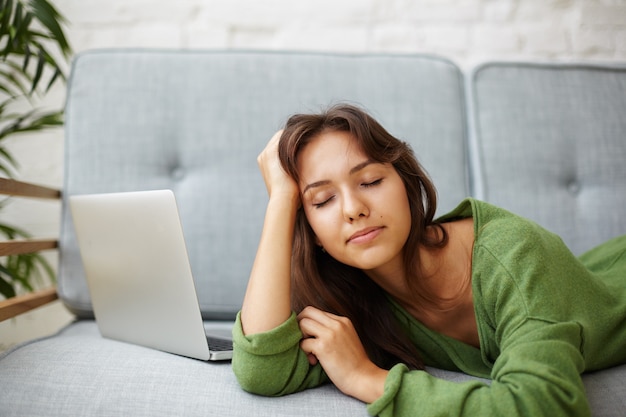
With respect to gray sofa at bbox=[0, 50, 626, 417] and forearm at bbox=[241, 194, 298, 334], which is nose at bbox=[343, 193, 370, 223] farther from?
gray sofa at bbox=[0, 50, 626, 417]

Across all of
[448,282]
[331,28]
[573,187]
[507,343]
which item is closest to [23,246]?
[448,282]

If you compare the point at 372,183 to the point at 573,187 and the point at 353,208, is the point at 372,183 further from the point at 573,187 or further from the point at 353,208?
the point at 573,187

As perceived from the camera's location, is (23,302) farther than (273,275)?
Yes

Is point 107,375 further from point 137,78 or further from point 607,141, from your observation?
point 607,141

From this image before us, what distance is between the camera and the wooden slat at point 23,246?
3.98 ft

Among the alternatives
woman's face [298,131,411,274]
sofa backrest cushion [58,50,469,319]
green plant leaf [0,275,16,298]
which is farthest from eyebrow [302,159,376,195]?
green plant leaf [0,275,16,298]

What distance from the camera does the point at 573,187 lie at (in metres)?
1.53

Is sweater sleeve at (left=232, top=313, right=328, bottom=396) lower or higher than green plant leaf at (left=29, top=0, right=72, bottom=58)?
lower

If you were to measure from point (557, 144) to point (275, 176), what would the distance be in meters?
0.85

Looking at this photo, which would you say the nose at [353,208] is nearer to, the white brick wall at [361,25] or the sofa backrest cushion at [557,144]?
the sofa backrest cushion at [557,144]

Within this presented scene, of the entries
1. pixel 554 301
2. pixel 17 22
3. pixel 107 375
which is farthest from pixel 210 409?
pixel 17 22

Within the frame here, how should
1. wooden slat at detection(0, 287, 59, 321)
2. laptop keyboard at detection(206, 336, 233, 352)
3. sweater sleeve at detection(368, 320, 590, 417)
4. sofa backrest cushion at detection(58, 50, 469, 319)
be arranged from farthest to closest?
sofa backrest cushion at detection(58, 50, 469, 319) < wooden slat at detection(0, 287, 59, 321) < laptop keyboard at detection(206, 336, 233, 352) < sweater sleeve at detection(368, 320, 590, 417)

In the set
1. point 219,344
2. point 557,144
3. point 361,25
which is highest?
point 361,25

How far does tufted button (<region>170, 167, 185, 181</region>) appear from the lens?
1.51 metres
